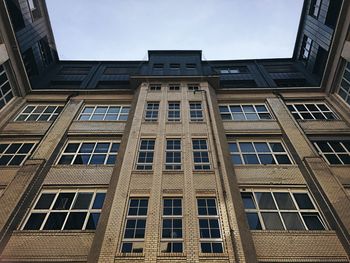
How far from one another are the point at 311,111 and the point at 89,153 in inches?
594

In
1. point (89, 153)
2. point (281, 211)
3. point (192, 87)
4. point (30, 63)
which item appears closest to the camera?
point (281, 211)

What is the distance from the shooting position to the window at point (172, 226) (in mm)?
7680

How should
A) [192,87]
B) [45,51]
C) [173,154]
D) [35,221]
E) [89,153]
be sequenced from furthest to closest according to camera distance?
[45,51] → [192,87] → [89,153] → [173,154] → [35,221]

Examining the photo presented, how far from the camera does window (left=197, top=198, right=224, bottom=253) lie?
7.63 metres

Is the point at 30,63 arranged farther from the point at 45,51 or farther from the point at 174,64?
the point at 174,64

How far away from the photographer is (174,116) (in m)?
14.9

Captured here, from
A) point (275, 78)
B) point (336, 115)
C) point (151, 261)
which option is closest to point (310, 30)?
point (275, 78)

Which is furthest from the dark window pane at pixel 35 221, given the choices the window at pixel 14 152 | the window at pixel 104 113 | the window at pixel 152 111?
the window at pixel 104 113

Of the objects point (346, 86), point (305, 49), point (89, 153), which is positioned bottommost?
point (89, 153)

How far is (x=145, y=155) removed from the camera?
38.5 ft

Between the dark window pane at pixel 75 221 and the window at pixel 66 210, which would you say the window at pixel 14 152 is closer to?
the window at pixel 66 210

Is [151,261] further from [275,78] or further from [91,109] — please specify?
[275,78]

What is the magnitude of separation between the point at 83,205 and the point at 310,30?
23.4m

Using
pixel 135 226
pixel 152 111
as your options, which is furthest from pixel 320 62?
pixel 135 226
